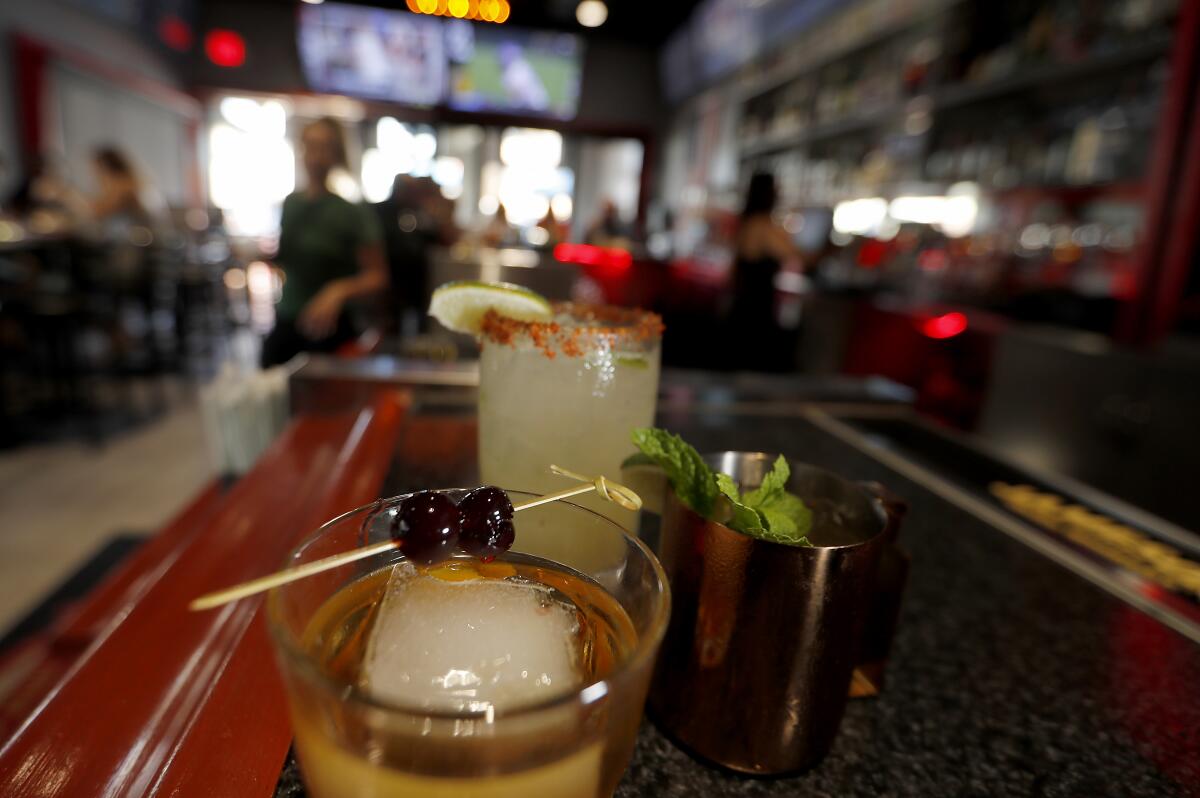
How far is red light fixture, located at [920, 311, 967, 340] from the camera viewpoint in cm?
382

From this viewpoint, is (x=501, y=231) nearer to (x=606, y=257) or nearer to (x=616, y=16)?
(x=606, y=257)

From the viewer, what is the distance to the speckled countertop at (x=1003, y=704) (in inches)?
21.2

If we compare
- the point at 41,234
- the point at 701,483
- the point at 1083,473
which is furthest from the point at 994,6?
the point at 41,234

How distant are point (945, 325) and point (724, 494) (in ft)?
12.7

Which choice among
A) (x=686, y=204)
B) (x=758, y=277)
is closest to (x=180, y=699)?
(x=758, y=277)

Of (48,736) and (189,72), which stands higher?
(189,72)

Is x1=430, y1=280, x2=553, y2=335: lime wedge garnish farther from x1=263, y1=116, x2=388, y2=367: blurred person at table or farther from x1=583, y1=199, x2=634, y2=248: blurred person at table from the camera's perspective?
x1=583, y1=199, x2=634, y2=248: blurred person at table

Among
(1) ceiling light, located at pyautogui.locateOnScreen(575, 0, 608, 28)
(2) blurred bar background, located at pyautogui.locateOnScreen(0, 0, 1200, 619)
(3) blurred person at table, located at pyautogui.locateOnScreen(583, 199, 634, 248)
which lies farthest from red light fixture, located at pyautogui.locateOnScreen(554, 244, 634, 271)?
(1) ceiling light, located at pyautogui.locateOnScreen(575, 0, 608, 28)

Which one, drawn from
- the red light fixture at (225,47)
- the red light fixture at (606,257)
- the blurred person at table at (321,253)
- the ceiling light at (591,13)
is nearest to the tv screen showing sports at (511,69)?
the ceiling light at (591,13)

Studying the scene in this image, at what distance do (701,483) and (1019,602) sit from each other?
52cm

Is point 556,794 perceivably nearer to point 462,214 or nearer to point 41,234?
point 41,234

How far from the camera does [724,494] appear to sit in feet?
1.70

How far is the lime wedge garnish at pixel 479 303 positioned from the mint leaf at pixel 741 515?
29cm

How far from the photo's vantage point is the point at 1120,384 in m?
2.87
